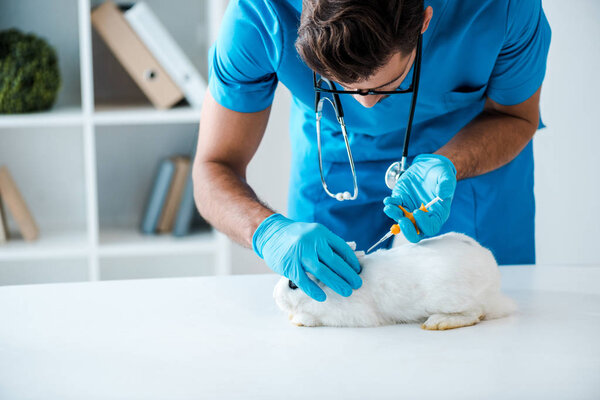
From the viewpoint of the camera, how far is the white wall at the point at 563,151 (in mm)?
2182

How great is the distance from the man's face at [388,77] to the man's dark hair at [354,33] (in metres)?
0.03

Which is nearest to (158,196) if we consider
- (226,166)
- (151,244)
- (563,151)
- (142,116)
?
(151,244)

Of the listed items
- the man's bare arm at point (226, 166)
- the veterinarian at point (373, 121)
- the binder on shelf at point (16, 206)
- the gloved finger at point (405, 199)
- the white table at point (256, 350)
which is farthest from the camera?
the binder on shelf at point (16, 206)

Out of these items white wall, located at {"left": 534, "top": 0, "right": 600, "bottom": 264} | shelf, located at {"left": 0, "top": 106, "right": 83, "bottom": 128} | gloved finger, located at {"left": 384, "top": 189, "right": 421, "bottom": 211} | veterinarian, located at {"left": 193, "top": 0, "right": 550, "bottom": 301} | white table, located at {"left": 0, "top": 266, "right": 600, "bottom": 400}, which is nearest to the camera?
white table, located at {"left": 0, "top": 266, "right": 600, "bottom": 400}

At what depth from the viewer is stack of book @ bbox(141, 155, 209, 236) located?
2.18m

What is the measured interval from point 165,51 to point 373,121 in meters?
0.99

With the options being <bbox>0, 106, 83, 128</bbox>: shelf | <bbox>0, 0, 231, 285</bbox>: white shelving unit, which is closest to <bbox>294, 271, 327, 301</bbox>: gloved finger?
<bbox>0, 0, 231, 285</bbox>: white shelving unit

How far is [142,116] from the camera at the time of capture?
6.73 ft

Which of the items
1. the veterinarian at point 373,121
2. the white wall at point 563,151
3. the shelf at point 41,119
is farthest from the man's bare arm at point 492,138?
the shelf at point 41,119

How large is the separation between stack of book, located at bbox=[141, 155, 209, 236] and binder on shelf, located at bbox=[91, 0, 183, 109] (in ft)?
0.83

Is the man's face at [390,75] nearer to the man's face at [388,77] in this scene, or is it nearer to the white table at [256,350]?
the man's face at [388,77]

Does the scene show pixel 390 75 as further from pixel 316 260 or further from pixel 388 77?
pixel 316 260

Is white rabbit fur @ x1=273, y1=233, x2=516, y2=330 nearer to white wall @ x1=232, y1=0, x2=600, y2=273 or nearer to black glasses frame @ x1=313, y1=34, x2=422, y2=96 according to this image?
black glasses frame @ x1=313, y1=34, x2=422, y2=96

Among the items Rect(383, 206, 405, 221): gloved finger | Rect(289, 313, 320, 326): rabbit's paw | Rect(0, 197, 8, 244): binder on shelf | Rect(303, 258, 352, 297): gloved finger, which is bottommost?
Rect(0, 197, 8, 244): binder on shelf
